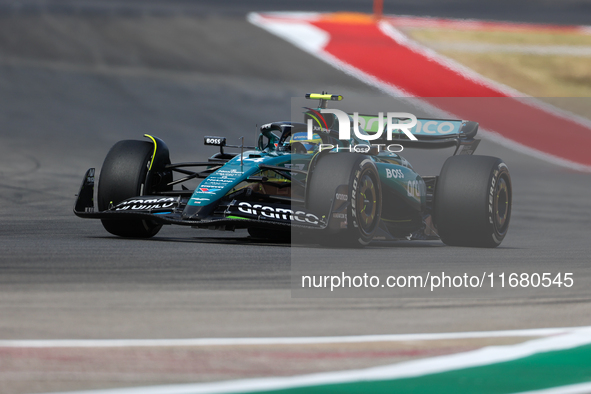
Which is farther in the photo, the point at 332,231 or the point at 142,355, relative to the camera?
the point at 332,231

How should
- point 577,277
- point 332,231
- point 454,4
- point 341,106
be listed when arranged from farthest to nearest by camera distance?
point 454,4 → point 341,106 → point 332,231 → point 577,277

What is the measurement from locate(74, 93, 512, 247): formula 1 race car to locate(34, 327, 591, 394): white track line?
3677 millimetres

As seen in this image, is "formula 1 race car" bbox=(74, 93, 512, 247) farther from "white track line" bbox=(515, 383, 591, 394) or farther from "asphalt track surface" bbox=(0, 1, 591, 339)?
"white track line" bbox=(515, 383, 591, 394)

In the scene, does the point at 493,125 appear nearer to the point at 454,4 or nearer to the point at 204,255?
the point at 454,4

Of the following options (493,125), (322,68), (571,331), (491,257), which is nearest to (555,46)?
(493,125)

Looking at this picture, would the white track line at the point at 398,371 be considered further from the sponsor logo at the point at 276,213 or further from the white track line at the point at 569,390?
the sponsor logo at the point at 276,213

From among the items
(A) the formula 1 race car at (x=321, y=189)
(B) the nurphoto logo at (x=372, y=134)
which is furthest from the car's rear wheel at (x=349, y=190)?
(B) the nurphoto logo at (x=372, y=134)

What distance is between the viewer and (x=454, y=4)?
35.1 m

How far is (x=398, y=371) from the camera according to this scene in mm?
3723

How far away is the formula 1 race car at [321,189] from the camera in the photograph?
7922mm

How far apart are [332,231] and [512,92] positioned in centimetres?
1764

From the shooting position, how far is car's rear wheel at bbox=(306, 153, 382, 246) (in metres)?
7.88

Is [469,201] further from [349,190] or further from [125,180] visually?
[125,180]

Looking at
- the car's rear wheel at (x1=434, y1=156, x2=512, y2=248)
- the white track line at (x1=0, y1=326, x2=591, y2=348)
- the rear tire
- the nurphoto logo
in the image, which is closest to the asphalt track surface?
the white track line at (x1=0, y1=326, x2=591, y2=348)
